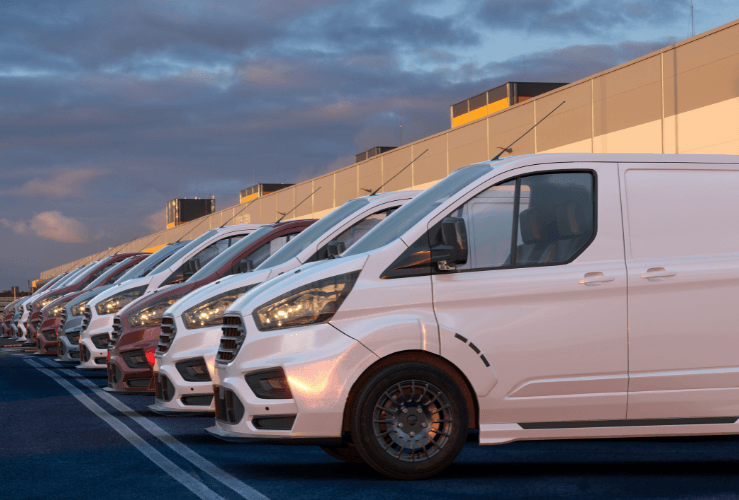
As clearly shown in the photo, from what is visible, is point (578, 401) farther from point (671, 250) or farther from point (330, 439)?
point (330, 439)

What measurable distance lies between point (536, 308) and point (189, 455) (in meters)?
2.85

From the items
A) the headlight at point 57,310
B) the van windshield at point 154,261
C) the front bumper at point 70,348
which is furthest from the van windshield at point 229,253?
the headlight at point 57,310

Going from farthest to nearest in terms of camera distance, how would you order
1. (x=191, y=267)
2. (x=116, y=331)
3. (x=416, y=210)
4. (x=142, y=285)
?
(x=142, y=285), (x=191, y=267), (x=116, y=331), (x=416, y=210)

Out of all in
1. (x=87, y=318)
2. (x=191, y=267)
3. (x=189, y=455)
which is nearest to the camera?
(x=189, y=455)

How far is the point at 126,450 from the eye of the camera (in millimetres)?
7660

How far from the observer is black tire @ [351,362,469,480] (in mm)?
6066

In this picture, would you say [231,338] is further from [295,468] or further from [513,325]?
[513,325]

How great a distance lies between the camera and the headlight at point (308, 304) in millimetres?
6191

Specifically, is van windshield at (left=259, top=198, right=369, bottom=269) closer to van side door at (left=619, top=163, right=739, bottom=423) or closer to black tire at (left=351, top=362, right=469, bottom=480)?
black tire at (left=351, top=362, right=469, bottom=480)

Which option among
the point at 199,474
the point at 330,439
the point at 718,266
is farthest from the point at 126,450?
the point at 718,266

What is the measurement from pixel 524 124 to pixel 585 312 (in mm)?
20380

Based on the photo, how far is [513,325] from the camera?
6.24 metres

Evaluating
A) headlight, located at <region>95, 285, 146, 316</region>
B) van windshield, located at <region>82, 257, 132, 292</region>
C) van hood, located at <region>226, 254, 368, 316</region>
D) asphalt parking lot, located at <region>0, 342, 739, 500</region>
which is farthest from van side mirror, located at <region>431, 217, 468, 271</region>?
van windshield, located at <region>82, 257, 132, 292</region>

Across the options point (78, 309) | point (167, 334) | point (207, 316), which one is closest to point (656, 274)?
point (207, 316)
